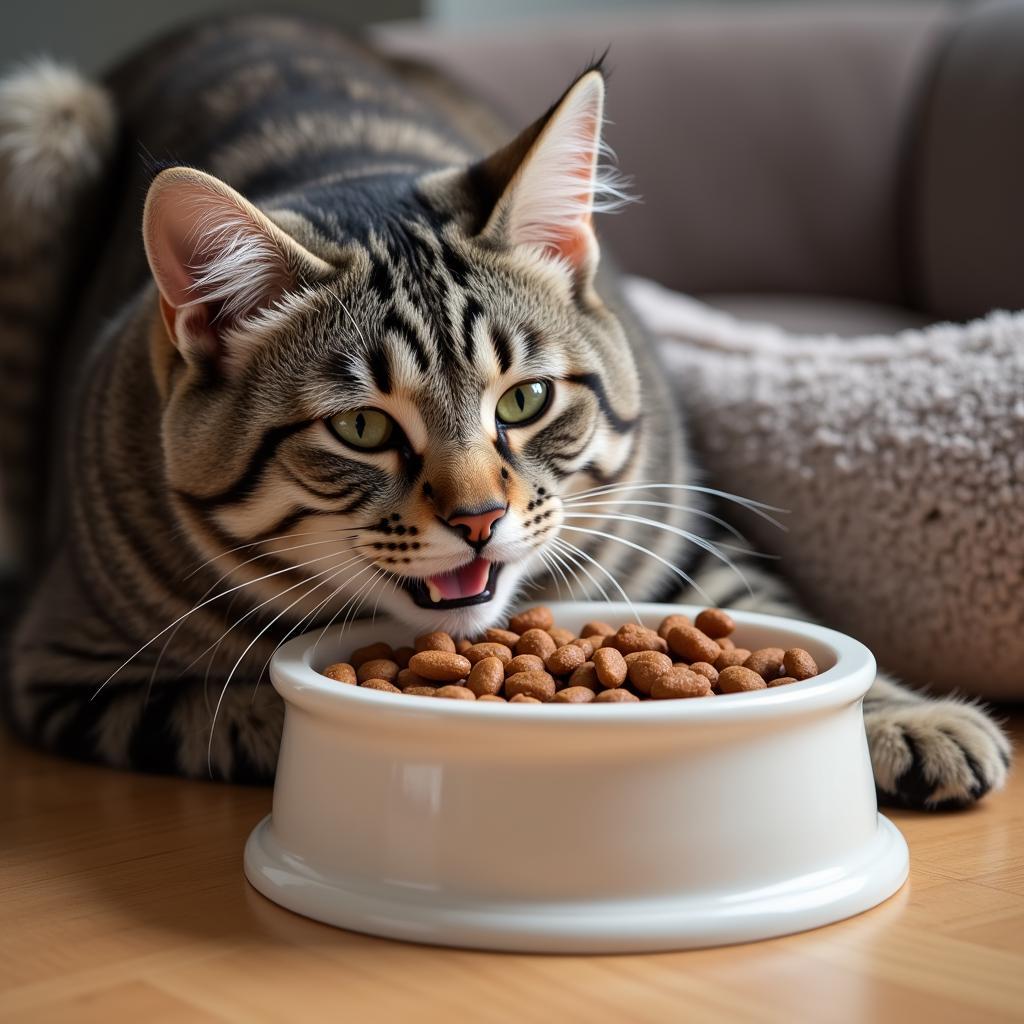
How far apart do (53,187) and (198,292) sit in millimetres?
885

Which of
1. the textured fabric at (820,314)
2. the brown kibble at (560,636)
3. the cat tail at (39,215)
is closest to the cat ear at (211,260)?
the brown kibble at (560,636)

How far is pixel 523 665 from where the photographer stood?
105 cm

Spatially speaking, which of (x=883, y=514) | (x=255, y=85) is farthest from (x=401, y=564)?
(x=255, y=85)

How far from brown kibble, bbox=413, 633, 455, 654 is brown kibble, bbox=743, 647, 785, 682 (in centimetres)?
23

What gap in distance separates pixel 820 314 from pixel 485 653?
4.77 feet

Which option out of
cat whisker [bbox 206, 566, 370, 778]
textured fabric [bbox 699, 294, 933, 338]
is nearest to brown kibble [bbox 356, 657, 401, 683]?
cat whisker [bbox 206, 566, 370, 778]

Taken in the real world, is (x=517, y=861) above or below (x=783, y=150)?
below

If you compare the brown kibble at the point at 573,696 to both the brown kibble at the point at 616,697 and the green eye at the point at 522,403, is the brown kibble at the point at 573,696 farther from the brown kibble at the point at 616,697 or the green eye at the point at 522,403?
the green eye at the point at 522,403

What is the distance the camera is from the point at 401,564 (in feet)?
3.55

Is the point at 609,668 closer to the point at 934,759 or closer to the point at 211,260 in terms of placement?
the point at 934,759

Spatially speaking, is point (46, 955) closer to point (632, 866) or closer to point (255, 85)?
point (632, 866)

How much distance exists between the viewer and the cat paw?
3.62 ft

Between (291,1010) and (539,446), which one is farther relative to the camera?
(539,446)

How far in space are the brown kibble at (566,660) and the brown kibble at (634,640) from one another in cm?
3
